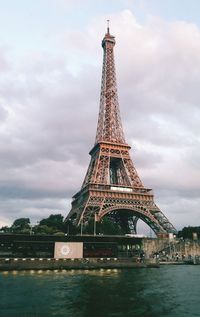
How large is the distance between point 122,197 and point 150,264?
31662mm

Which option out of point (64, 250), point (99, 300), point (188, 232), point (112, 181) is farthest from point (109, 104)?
point (99, 300)

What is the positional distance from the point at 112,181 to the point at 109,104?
102 ft

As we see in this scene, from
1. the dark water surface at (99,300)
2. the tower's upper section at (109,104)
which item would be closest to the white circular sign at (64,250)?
the dark water surface at (99,300)

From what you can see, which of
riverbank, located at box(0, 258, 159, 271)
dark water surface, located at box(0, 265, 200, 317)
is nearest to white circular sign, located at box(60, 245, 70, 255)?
riverbank, located at box(0, 258, 159, 271)

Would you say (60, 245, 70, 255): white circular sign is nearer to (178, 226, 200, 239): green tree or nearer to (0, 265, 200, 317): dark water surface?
(0, 265, 200, 317): dark water surface

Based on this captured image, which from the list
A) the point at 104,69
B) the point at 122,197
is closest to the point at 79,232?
the point at 122,197

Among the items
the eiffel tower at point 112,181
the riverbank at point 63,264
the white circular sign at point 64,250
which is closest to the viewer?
the riverbank at point 63,264

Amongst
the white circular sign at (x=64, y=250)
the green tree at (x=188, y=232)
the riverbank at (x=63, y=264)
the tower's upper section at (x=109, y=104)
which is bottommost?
the riverbank at (x=63, y=264)

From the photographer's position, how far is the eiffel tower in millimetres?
110438

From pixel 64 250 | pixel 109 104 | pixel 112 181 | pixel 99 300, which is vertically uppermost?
pixel 109 104

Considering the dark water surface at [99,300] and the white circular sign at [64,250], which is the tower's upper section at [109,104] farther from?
the dark water surface at [99,300]

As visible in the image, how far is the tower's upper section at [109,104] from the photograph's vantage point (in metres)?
130

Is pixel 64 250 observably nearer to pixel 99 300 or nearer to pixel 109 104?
pixel 99 300

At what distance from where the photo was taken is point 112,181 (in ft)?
449
